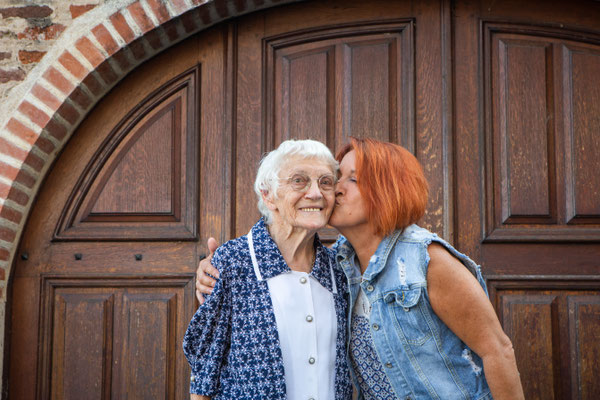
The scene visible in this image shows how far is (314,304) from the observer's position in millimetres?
2082

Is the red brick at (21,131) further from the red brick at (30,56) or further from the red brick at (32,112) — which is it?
the red brick at (30,56)

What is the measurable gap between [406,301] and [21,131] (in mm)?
2246

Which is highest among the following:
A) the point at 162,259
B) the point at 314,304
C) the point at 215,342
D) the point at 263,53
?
the point at 263,53

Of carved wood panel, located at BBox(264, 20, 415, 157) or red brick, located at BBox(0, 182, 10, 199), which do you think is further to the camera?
carved wood panel, located at BBox(264, 20, 415, 157)

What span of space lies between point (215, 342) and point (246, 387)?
19cm

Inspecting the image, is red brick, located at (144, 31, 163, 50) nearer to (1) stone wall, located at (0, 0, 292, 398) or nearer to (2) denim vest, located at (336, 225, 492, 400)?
(1) stone wall, located at (0, 0, 292, 398)

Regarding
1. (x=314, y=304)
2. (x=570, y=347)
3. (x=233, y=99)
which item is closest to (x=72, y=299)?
(x=233, y=99)

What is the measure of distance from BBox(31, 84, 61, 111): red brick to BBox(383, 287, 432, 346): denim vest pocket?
6.80 feet

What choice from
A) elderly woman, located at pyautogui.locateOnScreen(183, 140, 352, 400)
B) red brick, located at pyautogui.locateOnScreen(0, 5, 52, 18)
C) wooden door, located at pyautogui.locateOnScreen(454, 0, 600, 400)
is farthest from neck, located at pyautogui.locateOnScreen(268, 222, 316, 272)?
red brick, located at pyautogui.locateOnScreen(0, 5, 52, 18)

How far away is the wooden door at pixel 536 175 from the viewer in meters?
2.92

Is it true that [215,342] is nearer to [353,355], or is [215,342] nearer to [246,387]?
[246,387]

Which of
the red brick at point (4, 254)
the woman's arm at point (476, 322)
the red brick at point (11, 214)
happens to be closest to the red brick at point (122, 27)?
the red brick at point (11, 214)

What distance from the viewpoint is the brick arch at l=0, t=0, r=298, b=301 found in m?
2.97

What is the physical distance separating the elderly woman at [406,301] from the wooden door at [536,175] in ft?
3.24
